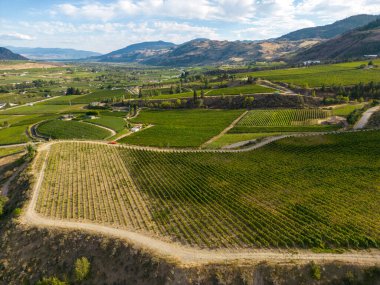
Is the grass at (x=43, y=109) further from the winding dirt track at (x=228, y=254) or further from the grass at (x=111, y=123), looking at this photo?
the winding dirt track at (x=228, y=254)

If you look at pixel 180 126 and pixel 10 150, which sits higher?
pixel 180 126

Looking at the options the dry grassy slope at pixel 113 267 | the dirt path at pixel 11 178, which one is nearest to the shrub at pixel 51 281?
the dry grassy slope at pixel 113 267

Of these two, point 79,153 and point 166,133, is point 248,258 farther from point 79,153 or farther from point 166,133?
point 166,133

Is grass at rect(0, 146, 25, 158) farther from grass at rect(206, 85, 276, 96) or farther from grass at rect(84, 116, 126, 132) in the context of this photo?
grass at rect(206, 85, 276, 96)

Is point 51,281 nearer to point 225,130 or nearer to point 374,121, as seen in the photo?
point 225,130

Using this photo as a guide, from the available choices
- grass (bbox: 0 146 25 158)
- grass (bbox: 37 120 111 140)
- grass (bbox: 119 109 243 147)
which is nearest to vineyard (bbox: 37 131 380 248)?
grass (bbox: 119 109 243 147)

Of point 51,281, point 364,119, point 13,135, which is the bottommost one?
point 13,135

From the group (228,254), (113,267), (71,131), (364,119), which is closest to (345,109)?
(364,119)
